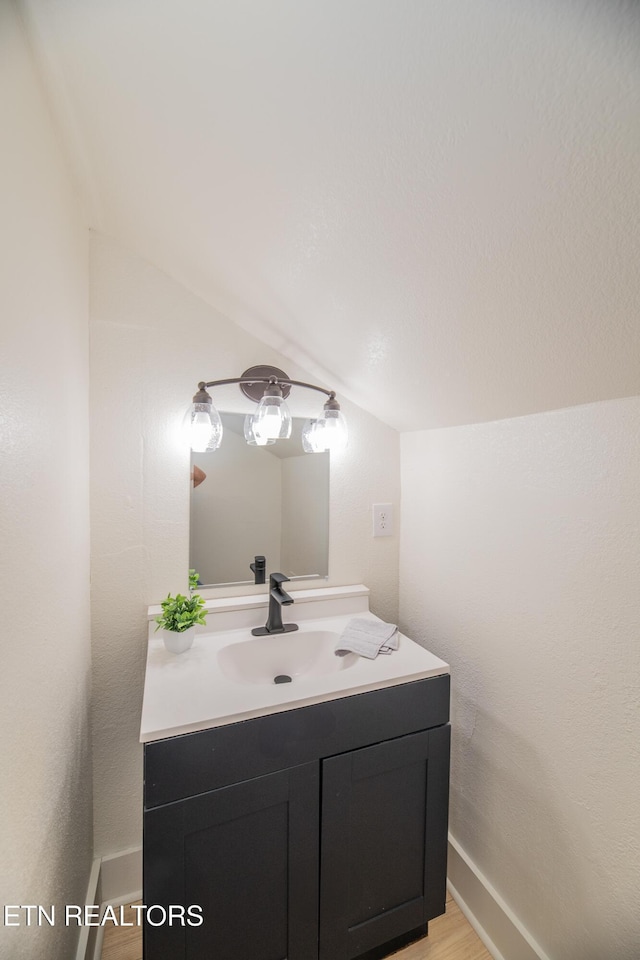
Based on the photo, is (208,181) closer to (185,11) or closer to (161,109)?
(161,109)

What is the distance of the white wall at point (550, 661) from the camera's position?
30.8 inches

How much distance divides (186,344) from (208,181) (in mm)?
531

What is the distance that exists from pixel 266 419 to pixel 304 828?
1039 millimetres

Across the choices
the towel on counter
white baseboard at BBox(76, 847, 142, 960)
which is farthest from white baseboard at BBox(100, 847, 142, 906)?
the towel on counter

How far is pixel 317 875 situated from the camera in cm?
88

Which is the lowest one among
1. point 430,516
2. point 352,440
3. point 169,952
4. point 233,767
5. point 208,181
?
point 169,952

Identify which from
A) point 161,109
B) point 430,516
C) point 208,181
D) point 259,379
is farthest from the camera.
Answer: point 430,516

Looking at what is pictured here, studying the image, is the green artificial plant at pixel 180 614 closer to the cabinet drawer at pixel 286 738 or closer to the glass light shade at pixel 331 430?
the cabinet drawer at pixel 286 738

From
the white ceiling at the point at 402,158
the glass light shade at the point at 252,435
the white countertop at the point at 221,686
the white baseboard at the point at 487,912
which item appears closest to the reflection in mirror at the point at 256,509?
the glass light shade at the point at 252,435

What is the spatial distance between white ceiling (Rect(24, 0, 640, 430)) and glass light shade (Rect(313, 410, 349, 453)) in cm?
29

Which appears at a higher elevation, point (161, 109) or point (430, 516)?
point (161, 109)

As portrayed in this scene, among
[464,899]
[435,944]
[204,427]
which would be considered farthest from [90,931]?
[204,427]

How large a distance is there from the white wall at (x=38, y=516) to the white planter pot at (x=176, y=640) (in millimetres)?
223

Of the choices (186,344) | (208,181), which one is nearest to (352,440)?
(186,344)
